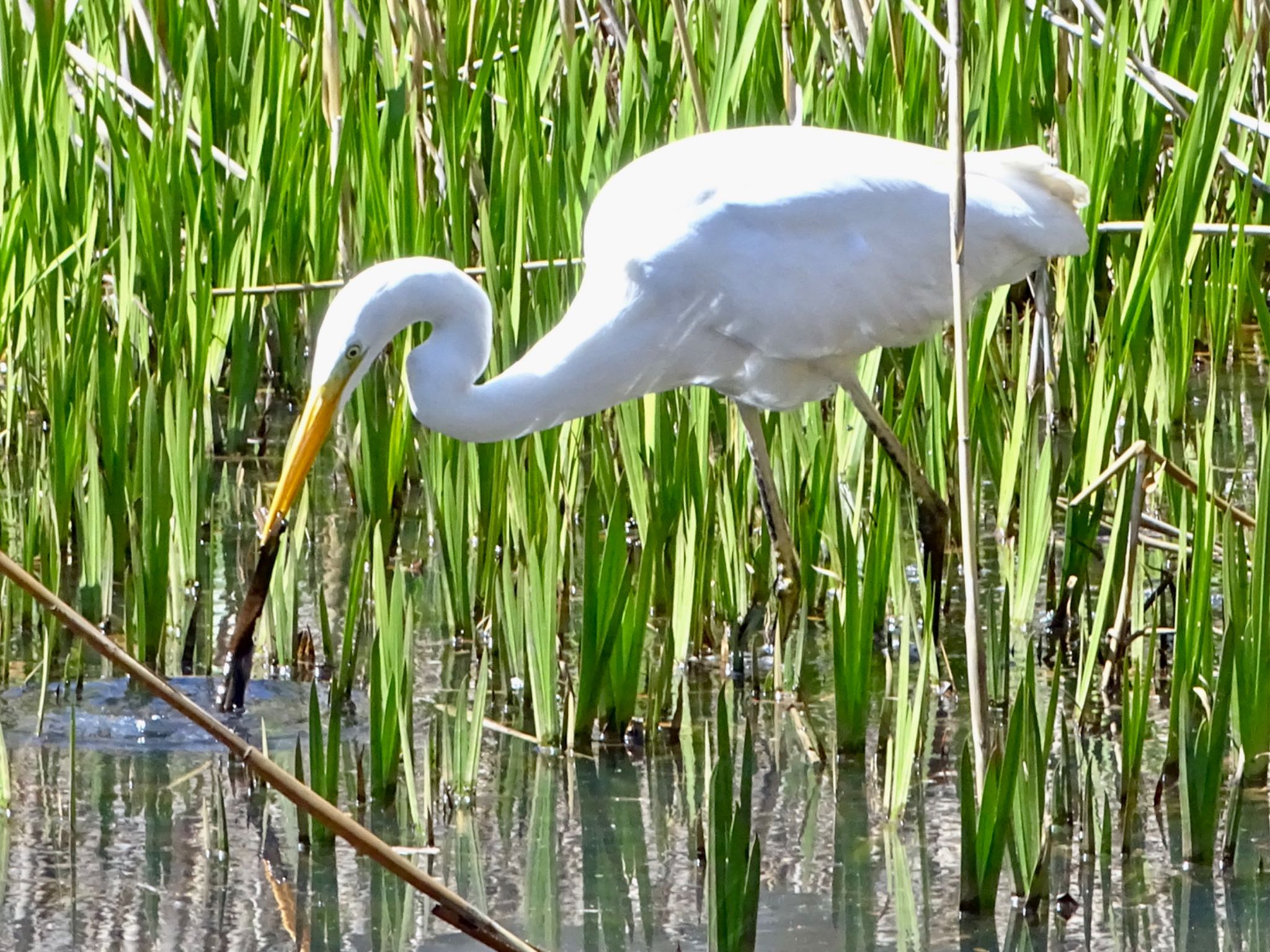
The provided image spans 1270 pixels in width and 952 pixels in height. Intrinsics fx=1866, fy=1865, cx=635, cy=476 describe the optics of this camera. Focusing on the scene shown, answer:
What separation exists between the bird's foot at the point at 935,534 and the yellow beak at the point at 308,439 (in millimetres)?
1349

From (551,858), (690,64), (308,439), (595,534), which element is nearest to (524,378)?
(595,534)

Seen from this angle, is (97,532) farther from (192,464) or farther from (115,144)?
(115,144)

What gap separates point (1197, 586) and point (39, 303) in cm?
261

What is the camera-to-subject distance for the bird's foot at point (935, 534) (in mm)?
3865

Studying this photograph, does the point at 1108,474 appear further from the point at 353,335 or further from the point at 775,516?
the point at 353,335

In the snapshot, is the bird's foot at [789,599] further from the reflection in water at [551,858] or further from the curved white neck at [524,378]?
the curved white neck at [524,378]

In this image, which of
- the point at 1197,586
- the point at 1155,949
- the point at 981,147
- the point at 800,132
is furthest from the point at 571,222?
the point at 1155,949

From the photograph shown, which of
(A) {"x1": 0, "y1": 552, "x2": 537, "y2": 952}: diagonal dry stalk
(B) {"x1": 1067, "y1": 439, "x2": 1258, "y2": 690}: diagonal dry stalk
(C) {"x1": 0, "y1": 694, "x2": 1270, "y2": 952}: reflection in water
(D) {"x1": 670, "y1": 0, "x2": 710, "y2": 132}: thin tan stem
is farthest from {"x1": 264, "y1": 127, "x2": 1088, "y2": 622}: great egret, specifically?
(A) {"x1": 0, "y1": 552, "x2": 537, "y2": 952}: diagonal dry stalk

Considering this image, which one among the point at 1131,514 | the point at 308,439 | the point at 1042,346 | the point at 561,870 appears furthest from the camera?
the point at 1042,346

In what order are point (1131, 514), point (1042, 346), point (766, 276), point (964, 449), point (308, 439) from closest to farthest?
1. point (964, 449)
2. point (308, 439)
3. point (1131, 514)
4. point (766, 276)
5. point (1042, 346)

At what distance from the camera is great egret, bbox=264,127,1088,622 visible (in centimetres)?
343

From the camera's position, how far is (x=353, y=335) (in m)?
3.09

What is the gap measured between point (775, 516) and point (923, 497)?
0.33m

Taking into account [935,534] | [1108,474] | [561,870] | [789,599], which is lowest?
[561,870]
